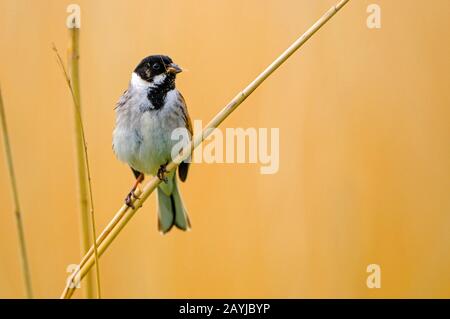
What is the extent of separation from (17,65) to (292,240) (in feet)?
6.25

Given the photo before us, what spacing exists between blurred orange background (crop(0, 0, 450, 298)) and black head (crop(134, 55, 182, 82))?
478 mm

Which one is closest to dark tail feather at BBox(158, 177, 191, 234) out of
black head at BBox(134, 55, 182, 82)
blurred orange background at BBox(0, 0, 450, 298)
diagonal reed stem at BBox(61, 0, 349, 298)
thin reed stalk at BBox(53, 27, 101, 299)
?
blurred orange background at BBox(0, 0, 450, 298)

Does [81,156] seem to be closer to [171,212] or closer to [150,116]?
[150,116]

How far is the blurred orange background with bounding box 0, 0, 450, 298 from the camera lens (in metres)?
3.46

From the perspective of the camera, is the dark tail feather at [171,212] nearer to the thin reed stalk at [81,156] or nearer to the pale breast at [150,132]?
the pale breast at [150,132]

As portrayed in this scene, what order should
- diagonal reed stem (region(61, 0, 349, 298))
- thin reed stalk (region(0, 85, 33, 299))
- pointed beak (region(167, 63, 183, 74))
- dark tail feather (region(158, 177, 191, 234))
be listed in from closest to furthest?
diagonal reed stem (region(61, 0, 349, 298)), thin reed stalk (region(0, 85, 33, 299)), pointed beak (region(167, 63, 183, 74)), dark tail feather (region(158, 177, 191, 234))

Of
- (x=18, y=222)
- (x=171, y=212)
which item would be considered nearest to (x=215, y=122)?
(x=18, y=222)

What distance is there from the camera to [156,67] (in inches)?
125

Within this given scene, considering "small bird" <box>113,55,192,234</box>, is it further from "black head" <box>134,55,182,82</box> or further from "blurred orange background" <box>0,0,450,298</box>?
"blurred orange background" <box>0,0,450,298</box>

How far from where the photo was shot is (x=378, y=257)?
349 centimetres

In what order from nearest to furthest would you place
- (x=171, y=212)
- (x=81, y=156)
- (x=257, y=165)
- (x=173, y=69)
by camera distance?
1. (x=81, y=156)
2. (x=173, y=69)
3. (x=171, y=212)
4. (x=257, y=165)

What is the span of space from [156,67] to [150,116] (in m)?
0.25
